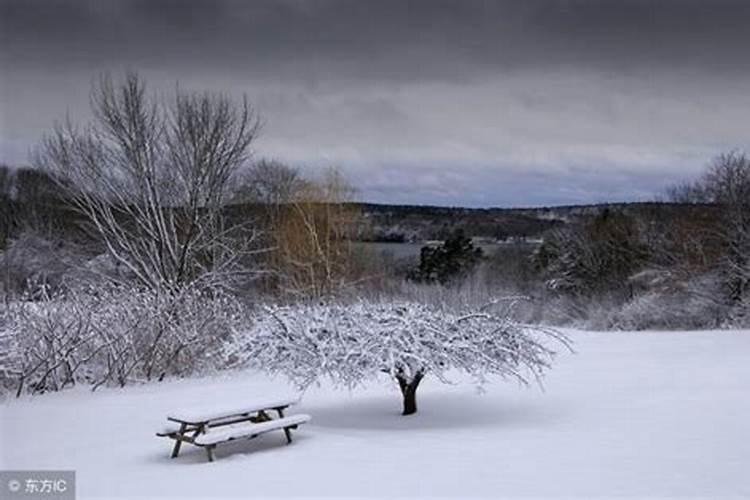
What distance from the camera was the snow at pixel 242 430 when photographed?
7307 millimetres

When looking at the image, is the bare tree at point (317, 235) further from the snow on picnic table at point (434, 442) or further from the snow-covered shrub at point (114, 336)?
the snow on picnic table at point (434, 442)

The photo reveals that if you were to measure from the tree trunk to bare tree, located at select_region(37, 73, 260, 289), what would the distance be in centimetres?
964

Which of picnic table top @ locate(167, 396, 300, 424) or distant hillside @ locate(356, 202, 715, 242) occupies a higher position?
distant hillside @ locate(356, 202, 715, 242)

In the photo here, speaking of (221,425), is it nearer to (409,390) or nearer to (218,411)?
(218,411)

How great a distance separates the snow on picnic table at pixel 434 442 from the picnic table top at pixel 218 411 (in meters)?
0.38

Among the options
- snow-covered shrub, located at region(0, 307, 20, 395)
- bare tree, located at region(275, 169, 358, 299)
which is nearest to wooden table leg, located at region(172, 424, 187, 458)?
snow-covered shrub, located at region(0, 307, 20, 395)

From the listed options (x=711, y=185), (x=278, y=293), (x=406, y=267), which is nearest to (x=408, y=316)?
(x=278, y=293)

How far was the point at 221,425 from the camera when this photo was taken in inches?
320

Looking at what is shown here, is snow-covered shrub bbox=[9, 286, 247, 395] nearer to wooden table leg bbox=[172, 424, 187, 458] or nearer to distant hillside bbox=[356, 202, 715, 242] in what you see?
wooden table leg bbox=[172, 424, 187, 458]

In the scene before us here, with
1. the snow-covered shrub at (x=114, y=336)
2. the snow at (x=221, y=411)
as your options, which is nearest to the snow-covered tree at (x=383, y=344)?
the snow at (x=221, y=411)

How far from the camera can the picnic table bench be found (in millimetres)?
7395

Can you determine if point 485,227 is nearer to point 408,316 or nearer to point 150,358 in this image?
point 150,358

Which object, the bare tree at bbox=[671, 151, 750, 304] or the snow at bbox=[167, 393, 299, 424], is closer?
the snow at bbox=[167, 393, 299, 424]

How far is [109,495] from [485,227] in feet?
130
